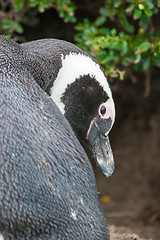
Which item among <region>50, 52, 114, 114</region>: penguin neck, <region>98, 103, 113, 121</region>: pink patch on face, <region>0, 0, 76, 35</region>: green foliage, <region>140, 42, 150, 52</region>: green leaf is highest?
<region>0, 0, 76, 35</region>: green foliage

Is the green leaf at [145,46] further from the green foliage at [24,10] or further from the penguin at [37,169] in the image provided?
the penguin at [37,169]

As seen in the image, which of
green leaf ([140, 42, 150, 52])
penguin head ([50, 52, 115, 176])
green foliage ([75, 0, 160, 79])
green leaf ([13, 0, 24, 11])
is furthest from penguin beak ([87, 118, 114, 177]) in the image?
green leaf ([13, 0, 24, 11])

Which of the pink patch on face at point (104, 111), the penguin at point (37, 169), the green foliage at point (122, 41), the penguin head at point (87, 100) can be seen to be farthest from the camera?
the green foliage at point (122, 41)

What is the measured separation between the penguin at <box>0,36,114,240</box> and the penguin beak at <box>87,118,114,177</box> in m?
0.53

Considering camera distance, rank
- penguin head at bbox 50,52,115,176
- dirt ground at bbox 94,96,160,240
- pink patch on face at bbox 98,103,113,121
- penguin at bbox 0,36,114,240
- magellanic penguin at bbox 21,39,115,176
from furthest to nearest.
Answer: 1. dirt ground at bbox 94,96,160,240
2. pink patch on face at bbox 98,103,113,121
3. penguin head at bbox 50,52,115,176
4. magellanic penguin at bbox 21,39,115,176
5. penguin at bbox 0,36,114,240

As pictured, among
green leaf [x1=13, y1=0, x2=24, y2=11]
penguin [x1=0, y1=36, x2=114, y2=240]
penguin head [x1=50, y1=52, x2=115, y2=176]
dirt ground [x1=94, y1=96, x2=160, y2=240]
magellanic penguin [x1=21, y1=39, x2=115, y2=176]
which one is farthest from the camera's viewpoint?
dirt ground [x1=94, y1=96, x2=160, y2=240]

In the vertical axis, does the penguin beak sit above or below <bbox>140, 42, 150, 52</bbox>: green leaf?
below

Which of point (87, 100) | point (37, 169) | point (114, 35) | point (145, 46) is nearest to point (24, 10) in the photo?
point (114, 35)

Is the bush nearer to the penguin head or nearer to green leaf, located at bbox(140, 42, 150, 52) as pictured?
green leaf, located at bbox(140, 42, 150, 52)

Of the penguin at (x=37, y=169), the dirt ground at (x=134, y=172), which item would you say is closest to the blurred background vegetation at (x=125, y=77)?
the dirt ground at (x=134, y=172)

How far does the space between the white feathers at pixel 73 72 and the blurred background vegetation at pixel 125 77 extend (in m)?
0.88

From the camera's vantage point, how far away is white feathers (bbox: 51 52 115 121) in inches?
85.5

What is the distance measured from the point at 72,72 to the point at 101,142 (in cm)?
42

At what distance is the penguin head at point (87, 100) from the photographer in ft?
7.22
